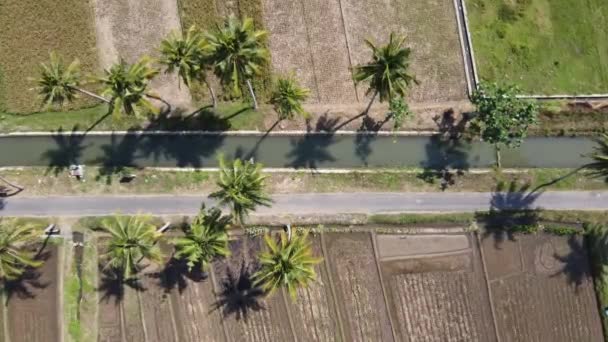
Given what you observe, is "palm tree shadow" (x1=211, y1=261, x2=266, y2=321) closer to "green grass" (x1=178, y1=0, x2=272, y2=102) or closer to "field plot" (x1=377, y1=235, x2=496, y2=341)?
"field plot" (x1=377, y1=235, x2=496, y2=341)

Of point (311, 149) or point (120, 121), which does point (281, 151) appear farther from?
point (120, 121)

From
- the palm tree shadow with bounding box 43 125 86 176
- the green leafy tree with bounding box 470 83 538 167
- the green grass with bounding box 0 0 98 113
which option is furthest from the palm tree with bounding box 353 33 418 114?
the palm tree shadow with bounding box 43 125 86 176

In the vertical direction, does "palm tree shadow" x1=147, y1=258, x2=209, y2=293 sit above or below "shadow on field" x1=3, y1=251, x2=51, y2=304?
below

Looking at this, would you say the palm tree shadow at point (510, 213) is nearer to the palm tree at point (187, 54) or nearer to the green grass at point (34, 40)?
the palm tree at point (187, 54)

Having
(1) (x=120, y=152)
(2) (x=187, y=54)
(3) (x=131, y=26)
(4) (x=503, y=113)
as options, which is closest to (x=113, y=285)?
(1) (x=120, y=152)

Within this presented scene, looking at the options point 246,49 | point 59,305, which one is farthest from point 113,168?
point 246,49

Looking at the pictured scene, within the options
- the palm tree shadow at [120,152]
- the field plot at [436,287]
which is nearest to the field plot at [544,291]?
the field plot at [436,287]

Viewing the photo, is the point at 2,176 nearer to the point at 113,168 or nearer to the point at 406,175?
the point at 113,168
